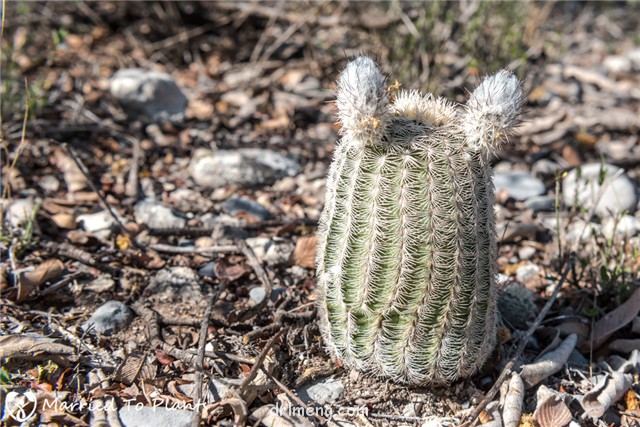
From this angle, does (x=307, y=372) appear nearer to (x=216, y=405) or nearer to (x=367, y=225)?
(x=216, y=405)

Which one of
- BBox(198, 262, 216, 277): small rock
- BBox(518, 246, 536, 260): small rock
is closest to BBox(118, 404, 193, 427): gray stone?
BBox(198, 262, 216, 277): small rock

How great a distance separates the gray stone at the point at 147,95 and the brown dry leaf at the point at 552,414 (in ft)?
10.7

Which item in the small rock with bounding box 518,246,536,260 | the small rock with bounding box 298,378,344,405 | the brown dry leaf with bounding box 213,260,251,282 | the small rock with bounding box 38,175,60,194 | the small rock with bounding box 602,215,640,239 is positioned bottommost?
the small rock with bounding box 38,175,60,194

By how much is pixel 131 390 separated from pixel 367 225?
3.47 feet

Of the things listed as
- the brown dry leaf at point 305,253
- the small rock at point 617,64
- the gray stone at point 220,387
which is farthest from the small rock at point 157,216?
the small rock at point 617,64

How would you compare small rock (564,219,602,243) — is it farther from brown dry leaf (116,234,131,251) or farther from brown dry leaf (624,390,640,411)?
brown dry leaf (116,234,131,251)

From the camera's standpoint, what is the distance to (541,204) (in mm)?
3932

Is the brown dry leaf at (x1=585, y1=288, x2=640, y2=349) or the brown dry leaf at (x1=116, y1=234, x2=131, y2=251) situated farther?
the brown dry leaf at (x1=116, y1=234, x2=131, y2=251)

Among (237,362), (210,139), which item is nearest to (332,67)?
(210,139)

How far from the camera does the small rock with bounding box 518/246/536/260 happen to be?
3492mm

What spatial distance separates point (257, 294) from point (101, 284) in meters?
0.72

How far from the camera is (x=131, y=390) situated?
2330 millimetres

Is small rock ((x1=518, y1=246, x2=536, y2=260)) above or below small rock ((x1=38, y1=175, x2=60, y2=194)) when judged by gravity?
above

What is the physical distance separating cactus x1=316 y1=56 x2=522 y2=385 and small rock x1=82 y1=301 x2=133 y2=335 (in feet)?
2.94
